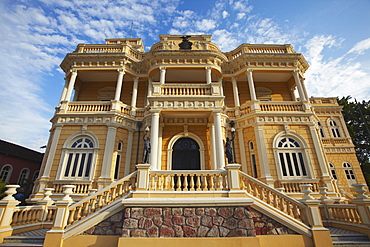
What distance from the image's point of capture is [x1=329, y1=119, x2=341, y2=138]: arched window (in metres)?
17.8

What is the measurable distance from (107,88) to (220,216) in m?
12.4

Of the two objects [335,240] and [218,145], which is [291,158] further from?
[335,240]

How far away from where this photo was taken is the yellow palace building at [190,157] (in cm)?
573

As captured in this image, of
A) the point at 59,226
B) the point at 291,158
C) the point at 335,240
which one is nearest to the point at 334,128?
the point at 291,158

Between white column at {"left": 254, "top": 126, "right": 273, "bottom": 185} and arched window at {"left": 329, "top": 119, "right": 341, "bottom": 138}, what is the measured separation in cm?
1122

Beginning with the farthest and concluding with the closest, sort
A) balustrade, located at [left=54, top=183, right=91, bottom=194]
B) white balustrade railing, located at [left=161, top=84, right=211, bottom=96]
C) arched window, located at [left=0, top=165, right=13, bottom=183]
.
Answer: arched window, located at [left=0, top=165, right=13, bottom=183], white balustrade railing, located at [left=161, top=84, right=211, bottom=96], balustrade, located at [left=54, top=183, right=91, bottom=194]

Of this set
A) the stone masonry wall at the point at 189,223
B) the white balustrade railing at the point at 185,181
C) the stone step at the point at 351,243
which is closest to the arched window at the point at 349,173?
the stone step at the point at 351,243

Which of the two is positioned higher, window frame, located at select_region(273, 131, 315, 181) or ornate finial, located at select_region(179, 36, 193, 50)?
ornate finial, located at select_region(179, 36, 193, 50)

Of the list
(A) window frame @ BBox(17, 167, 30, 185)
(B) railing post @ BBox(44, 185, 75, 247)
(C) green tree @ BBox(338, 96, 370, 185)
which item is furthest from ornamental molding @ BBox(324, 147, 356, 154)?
(A) window frame @ BBox(17, 167, 30, 185)

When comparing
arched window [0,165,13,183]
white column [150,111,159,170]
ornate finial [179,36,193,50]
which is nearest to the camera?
white column [150,111,159,170]

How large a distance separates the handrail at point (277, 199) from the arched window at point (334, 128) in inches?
599

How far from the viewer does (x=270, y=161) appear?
10.9m

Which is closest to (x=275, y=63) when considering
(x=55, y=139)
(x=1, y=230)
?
(x=55, y=139)

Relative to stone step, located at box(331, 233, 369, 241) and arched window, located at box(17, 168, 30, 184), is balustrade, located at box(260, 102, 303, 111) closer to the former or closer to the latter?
stone step, located at box(331, 233, 369, 241)
